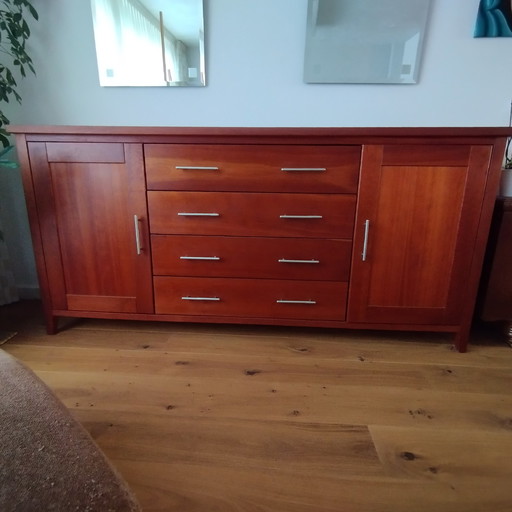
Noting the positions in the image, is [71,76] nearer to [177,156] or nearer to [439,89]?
[177,156]

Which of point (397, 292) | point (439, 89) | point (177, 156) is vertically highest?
point (439, 89)

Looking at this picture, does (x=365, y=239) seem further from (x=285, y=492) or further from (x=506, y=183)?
(x=285, y=492)

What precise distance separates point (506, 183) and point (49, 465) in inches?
63.1

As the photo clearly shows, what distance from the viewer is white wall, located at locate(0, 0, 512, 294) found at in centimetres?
146

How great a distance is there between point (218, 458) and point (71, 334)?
95 centimetres

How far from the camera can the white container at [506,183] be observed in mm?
1278

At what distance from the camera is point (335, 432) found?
96 cm

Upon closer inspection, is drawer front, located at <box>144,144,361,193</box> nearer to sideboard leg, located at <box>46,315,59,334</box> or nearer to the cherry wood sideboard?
the cherry wood sideboard

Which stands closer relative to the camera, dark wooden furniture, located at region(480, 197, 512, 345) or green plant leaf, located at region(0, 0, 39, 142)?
dark wooden furniture, located at region(480, 197, 512, 345)

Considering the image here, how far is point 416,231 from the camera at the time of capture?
124 centimetres

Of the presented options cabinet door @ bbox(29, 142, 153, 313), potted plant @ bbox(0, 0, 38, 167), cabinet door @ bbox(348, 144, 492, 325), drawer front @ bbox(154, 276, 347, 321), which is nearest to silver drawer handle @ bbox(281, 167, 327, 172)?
cabinet door @ bbox(348, 144, 492, 325)

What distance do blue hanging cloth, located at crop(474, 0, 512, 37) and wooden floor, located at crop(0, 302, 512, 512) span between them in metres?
1.32

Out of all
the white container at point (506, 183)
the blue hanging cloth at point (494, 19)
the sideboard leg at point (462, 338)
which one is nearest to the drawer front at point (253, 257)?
the sideboard leg at point (462, 338)

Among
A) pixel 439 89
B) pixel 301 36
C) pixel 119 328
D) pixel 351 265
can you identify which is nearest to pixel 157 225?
pixel 119 328
